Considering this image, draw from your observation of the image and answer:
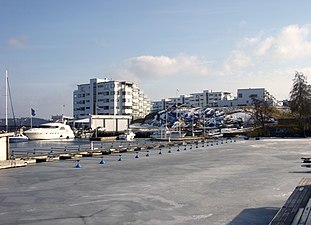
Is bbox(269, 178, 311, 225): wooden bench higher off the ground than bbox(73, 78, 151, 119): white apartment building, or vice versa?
bbox(73, 78, 151, 119): white apartment building

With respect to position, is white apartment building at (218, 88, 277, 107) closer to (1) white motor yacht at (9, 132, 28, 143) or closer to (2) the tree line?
(2) the tree line

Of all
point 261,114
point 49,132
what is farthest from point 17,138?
point 261,114

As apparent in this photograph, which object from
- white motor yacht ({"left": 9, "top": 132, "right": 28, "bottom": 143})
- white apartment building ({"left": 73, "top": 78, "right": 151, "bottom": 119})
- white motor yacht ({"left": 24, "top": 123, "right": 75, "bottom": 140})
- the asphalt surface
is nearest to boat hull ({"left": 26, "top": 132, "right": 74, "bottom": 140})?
white motor yacht ({"left": 24, "top": 123, "right": 75, "bottom": 140})

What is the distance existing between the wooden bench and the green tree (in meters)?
84.9

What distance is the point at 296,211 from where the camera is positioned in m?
9.30

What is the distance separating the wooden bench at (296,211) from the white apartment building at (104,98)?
125942mm

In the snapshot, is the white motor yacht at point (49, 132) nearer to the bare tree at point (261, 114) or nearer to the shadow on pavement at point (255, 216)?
the bare tree at point (261, 114)

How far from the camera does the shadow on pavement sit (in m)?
9.44

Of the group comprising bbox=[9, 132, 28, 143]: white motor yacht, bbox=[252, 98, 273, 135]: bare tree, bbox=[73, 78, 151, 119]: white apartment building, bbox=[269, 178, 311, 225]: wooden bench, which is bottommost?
bbox=[9, 132, 28, 143]: white motor yacht

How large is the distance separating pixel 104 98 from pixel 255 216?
13362cm

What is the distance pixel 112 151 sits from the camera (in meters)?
40.8

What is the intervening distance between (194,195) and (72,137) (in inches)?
3958

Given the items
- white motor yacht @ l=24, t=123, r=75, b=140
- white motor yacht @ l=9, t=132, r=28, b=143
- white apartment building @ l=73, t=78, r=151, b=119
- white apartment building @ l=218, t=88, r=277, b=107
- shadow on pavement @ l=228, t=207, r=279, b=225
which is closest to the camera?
shadow on pavement @ l=228, t=207, r=279, b=225

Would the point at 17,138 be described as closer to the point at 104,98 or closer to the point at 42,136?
the point at 42,136
